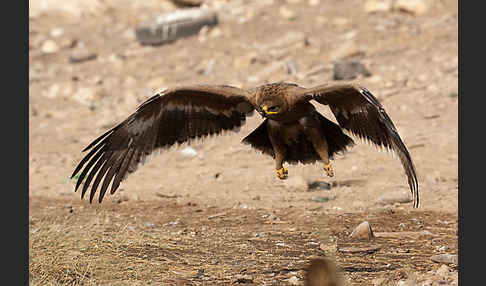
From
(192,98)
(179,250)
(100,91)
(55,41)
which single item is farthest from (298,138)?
(55,41)

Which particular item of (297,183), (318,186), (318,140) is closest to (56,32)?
(297,183)

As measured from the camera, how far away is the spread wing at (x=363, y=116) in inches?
256

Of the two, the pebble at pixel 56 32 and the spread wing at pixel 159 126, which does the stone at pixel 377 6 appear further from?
the spread wing at pixel 159 126

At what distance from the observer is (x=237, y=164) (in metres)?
10.9

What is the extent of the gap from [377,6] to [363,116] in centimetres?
995

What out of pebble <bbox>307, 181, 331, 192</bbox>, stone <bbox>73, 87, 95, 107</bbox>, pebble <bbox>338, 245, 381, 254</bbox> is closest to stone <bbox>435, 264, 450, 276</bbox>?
pebble <bbox>338, 245, 381, 254</bbox>

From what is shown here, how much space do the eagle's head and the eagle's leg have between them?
16.4 inches

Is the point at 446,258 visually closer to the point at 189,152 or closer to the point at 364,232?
the point at 364,232

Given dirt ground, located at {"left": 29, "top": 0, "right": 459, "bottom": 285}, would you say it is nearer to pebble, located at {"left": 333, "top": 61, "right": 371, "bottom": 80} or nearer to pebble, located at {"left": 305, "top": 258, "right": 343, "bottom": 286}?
pebble, located at {"left": 333, "top": 61, "right": 371, "bottom": 80}

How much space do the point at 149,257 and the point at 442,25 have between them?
32.4 feet

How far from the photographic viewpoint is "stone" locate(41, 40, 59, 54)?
18203 millimetres

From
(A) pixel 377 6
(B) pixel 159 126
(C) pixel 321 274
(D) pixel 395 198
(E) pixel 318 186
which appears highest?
(C) pixel 321 274

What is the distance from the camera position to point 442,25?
598 inches

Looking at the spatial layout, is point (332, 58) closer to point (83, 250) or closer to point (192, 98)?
point (192, 98)
